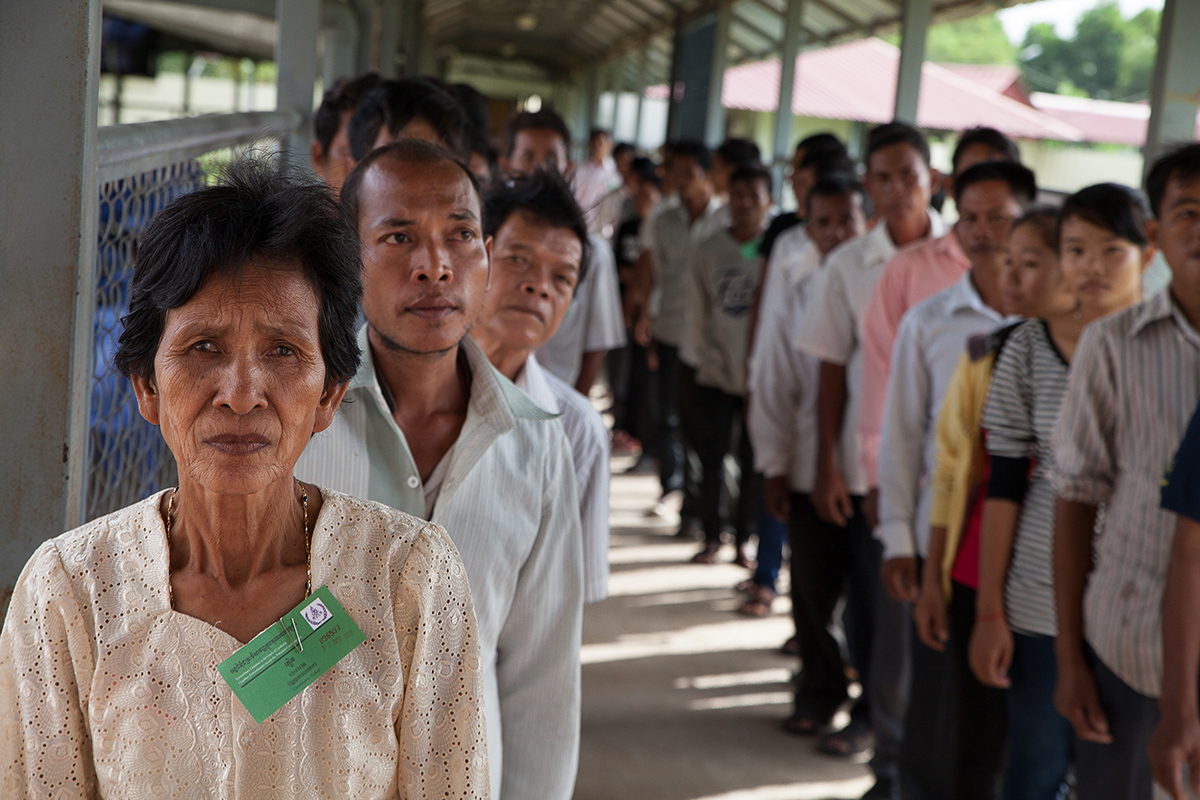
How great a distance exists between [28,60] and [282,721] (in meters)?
0.80

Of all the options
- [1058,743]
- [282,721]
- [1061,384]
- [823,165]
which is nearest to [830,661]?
[1058,743]

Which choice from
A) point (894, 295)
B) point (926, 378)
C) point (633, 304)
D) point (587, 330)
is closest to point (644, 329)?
point (633, 304)

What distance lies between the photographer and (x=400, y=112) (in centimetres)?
261

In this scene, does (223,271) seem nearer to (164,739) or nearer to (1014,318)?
(164,739)

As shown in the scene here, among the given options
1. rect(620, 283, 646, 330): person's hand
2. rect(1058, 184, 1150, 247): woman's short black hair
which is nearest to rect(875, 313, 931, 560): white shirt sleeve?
rect(1058, 184, 1150, 247): woman's short black hair

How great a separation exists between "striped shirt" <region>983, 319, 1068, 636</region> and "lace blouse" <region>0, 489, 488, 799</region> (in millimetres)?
1641

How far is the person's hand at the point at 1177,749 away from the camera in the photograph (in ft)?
6.18

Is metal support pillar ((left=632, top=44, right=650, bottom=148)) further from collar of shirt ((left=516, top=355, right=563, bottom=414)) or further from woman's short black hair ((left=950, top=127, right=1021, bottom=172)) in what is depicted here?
collar of shirt ((left=516, top=355, right=563, bottom=414))

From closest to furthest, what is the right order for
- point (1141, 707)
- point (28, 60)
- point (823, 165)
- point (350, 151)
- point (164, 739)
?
point (164, 739), point (28, 60), point (1141, 707), point (350, 151), point (823, 165)

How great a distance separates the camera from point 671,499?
7.05 m

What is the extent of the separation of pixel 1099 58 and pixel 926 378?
53390mm

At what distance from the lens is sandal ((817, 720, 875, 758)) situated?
3.66 m

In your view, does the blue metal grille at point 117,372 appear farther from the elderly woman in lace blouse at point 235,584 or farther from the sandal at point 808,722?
the sandal at point 808,722

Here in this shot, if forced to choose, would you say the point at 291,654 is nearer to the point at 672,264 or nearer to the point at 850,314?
the point at 850,314
